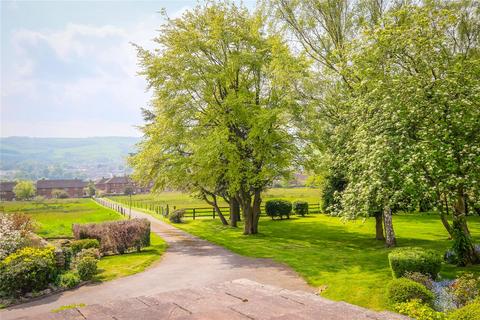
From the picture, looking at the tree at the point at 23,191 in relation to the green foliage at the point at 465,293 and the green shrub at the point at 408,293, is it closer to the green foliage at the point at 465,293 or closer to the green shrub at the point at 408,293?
the green shrub at the point at 408,293

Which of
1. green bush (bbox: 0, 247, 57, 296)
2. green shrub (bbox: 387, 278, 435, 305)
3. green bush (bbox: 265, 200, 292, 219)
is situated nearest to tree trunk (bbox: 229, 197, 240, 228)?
green bush (bbox: 265, 200, 292, 219)

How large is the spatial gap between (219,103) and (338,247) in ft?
49.3

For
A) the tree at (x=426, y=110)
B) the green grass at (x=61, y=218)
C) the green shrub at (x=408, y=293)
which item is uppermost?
the tree at (x=426, y=110)

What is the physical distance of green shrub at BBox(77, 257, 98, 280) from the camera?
651 inches

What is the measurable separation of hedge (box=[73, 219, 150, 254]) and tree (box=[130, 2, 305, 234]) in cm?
575

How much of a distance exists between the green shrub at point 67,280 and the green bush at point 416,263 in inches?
545

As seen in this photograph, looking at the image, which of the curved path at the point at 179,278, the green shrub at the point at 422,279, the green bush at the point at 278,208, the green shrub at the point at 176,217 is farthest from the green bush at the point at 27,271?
the green bush at the point at 278,208

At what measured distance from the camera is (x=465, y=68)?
1460cm

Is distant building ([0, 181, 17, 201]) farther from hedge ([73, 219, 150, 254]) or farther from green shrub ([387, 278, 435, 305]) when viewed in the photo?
green shrub ([387, 278, 435, 305])

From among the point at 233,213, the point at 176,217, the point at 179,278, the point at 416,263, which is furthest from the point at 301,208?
the point at 416,263

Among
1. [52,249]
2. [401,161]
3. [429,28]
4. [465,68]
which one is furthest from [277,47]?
[52,249]

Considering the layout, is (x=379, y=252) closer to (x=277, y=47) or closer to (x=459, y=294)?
(x=459, y=294)

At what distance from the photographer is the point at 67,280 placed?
15.8 metres

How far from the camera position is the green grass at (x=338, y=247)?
14.5m
